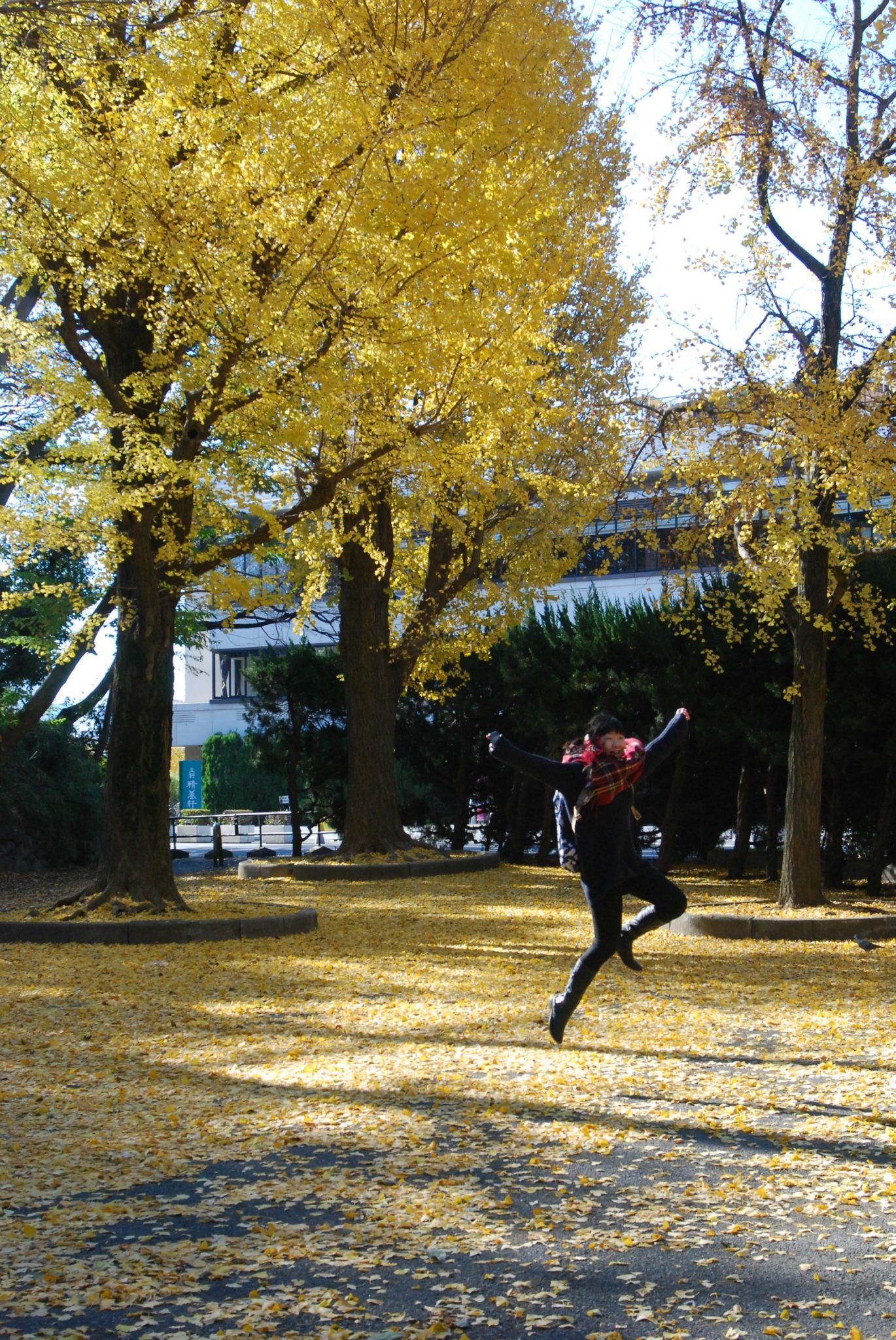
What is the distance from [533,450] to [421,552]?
167 inches

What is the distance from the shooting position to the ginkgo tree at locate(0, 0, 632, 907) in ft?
30.3

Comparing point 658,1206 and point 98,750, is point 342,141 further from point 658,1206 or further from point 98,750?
point 98,750

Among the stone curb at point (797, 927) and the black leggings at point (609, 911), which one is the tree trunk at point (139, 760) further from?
the black leggings at point (609, 911)

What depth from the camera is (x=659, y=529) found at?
12.4 metres

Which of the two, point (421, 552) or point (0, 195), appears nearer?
point (0, 195)

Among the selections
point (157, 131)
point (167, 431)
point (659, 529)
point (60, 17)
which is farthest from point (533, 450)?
point (60, 17)

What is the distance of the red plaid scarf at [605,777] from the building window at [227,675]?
4275cm

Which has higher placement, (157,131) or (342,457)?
(157,131)

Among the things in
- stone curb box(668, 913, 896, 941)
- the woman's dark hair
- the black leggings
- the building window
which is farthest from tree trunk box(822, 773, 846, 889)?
the building window

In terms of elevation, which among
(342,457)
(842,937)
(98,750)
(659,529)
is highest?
(342,457)

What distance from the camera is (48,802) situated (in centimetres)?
1884

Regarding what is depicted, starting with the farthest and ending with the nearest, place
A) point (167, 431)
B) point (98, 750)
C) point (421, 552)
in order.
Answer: point (98, 750)
point (421, 552)
point (167, 431)

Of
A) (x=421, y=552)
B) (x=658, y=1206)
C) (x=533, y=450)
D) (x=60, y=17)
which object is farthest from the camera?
(x=421, y=552)

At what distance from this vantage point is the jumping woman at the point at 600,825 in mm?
5867
